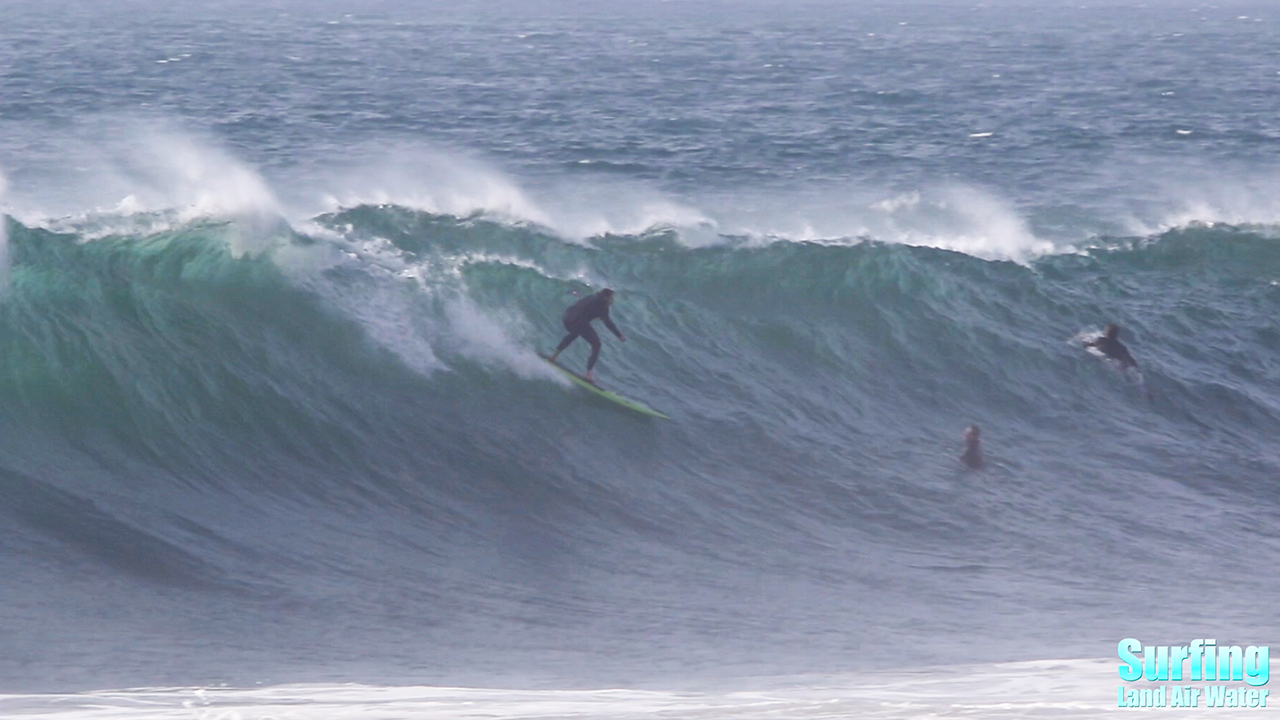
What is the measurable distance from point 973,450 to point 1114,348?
3.58m

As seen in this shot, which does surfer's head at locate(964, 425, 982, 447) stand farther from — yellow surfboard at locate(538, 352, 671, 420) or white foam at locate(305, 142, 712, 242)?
white foam at locate(305, 142, 712, 242)

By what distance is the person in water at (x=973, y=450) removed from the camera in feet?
45.0

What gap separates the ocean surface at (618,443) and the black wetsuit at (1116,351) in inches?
7.2

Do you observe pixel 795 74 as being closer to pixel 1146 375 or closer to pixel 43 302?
pixel 1146 375

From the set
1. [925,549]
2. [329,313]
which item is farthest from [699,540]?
[329,313]

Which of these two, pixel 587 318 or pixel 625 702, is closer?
pixel 625 702

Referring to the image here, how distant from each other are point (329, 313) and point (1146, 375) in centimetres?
902

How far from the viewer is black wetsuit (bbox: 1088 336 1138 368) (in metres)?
A: 16.3

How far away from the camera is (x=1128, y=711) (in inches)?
316

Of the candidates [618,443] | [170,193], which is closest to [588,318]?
[618,443]

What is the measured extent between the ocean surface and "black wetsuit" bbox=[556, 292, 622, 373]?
1.52 ft

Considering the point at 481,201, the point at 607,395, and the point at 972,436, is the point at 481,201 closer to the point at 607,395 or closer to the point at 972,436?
the point at 607,395

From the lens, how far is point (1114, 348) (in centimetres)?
1642

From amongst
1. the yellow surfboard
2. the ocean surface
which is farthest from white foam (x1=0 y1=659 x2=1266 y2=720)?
the yellow surfboard
